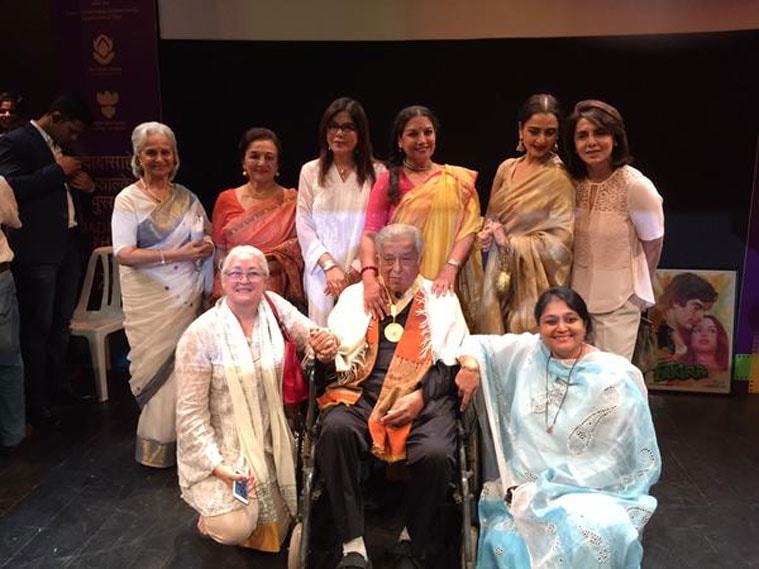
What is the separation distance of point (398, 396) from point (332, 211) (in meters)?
0.99

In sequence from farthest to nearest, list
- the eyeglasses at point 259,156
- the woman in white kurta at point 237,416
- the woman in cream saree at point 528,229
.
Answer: the eyeglasses at point 259,156 → the woman in cream saree at point 528,229 → the woman in white kurta at point 237,416

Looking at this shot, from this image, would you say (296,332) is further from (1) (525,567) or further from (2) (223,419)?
(1) (525,567)

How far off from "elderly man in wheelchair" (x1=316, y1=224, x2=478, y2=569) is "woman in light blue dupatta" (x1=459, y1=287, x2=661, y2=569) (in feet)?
0.53

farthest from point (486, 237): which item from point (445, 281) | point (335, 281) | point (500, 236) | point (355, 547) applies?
point (355, 547)

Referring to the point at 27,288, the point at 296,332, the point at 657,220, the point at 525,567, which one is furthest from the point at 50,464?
the point at 657,220

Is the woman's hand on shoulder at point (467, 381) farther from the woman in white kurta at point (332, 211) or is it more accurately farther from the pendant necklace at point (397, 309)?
the woman in white kurta at point (332, 211)

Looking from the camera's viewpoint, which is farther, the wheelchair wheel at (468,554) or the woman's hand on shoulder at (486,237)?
the woman's hand on shoulder at (486,237)

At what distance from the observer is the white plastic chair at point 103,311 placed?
13.6 ft

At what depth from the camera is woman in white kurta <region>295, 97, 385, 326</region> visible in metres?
3.23

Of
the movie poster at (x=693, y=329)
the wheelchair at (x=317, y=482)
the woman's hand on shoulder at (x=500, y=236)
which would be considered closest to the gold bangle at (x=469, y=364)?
the wheelchair at (x=317, y=482)

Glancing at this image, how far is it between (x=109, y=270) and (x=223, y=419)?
6.52 ft

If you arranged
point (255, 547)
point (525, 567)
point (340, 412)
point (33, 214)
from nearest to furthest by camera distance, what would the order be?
Answer: point (525, 567)
point (340, 412)
point (255, 547)
point (33, 214)

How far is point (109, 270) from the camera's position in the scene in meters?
4.35

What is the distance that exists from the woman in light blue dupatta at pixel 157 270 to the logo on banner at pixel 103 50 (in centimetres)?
118
